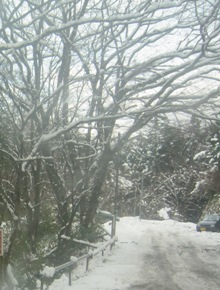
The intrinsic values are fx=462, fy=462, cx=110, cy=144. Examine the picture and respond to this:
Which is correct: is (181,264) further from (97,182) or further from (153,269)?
(97,182)

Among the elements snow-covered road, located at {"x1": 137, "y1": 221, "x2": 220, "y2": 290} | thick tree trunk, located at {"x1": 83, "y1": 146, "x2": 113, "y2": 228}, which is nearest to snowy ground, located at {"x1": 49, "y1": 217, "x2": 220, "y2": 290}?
snow-covered road, located at {"x1": 137, "y1": 221, "x2": 220, "y2": 290}

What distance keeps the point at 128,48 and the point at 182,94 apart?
248cm

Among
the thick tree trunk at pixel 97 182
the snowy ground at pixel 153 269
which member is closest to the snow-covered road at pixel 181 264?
the snowy ground at pixel 153 269

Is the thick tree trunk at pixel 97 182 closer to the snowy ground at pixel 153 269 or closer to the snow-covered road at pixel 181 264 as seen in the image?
the snowy ground at pixel 153 269

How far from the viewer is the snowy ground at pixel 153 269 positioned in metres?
11.7

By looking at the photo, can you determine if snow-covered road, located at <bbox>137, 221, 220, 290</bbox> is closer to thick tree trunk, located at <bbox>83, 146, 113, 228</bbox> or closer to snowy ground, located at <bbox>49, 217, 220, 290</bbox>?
snowy ground, located at <bbox>49, 217, 220, 290</bbox>

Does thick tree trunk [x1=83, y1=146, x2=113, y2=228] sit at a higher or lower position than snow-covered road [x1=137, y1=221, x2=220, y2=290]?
higher

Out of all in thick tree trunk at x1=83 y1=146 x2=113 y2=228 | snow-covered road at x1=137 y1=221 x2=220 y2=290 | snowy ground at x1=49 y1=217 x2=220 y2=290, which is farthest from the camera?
thick tree trunk at x1=83 y1=146 x2=113 y2=228

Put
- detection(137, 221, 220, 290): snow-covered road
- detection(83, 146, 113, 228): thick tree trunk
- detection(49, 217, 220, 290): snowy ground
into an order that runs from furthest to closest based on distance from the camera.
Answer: detection(83, 146, 113, 228): thick tree trunk, detection(137, 221, 220, 290): snow-covered road, detection(49, 217, 220, 290): snowy ground

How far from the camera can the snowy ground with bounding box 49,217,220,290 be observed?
38.5ft

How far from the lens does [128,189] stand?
57031mm

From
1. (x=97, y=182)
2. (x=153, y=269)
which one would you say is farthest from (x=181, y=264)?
(x=97, y=182)

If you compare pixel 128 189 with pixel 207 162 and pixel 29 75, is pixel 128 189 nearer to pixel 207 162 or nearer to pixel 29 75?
pixel 207 162

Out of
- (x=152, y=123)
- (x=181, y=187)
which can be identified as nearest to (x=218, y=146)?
(x=181, y=187)
